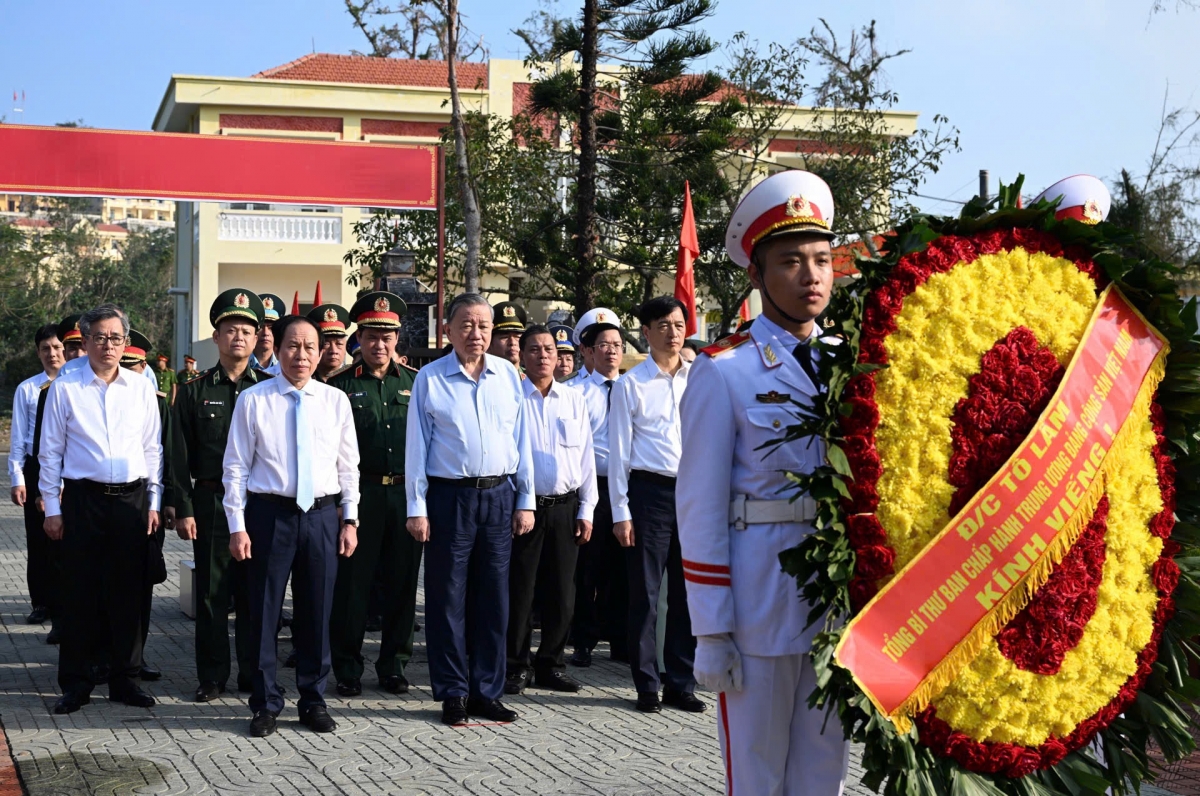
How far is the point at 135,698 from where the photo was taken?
7168 mm

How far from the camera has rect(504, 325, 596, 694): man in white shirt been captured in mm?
7648

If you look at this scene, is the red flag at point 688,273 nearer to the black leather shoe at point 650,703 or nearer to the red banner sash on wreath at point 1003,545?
the black leather shoe at point 650,703

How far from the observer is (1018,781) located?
11.2ft

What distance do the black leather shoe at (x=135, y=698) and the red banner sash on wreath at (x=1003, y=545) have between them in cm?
508

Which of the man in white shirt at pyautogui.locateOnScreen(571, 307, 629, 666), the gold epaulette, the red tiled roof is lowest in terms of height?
the man in white shirt at pyautogui.locateOnScreen(571, 307, 629, 666)

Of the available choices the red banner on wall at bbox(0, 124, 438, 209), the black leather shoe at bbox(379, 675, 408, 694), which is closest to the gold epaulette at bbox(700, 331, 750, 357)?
the black leather shoe at bbox(379, 675, 408, 694)

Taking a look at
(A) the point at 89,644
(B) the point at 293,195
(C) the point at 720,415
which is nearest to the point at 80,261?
(B) the point at 293,195

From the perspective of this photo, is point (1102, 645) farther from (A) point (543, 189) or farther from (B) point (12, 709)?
(A) point (543, 189)

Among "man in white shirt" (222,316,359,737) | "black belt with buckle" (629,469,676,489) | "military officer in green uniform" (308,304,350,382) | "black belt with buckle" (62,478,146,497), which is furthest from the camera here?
"military officer in green uniform" (308,304,350,382)

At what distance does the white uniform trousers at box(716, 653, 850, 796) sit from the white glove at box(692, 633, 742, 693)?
0.14ft

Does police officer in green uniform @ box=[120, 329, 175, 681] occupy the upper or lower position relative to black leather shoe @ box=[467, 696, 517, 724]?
upper

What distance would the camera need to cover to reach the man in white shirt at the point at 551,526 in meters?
7.65

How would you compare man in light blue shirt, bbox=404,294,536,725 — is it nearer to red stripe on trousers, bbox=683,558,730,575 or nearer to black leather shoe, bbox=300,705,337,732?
black leather shoe, bbox=300,705,337,732

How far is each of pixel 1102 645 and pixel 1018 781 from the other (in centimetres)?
43
